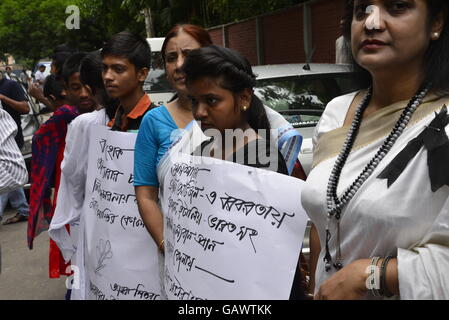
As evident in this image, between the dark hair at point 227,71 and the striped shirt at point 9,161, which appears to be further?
the striped shirt at point 9,161

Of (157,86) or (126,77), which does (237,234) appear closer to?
(126,77)

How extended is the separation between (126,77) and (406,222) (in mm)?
1897

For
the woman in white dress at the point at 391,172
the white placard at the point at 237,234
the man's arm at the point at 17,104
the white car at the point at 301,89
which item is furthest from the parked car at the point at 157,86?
the woman in white dress at the point at 391,172

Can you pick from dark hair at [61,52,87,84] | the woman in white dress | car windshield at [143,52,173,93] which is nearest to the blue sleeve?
the woman in white dress

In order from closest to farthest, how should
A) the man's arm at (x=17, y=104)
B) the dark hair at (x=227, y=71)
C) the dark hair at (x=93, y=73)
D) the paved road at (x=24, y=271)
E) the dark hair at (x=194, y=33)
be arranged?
the dark hair at (x=227, y=71) → the dark hair at (x=194, y=33) → the dark hair at (x=93, y=73) → the paved road at (x=24, y=271) → the man's arm at (x=17, y=104)

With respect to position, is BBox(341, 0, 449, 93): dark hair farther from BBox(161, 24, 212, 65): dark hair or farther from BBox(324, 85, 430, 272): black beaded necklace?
BBox(161, 24, 212, 65): dark hair

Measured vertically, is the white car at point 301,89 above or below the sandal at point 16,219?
above

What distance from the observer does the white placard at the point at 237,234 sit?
1740mm

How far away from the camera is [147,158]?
2.42 m

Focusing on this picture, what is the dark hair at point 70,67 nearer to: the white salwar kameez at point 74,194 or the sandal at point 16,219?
the white salwar kameez at point 74,194

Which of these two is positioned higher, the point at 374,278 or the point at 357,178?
the point at 357,178

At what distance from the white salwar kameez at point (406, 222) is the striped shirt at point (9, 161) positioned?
67.4 inches

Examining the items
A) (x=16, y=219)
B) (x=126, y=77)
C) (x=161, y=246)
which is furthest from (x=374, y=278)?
(x=16, y=219)
